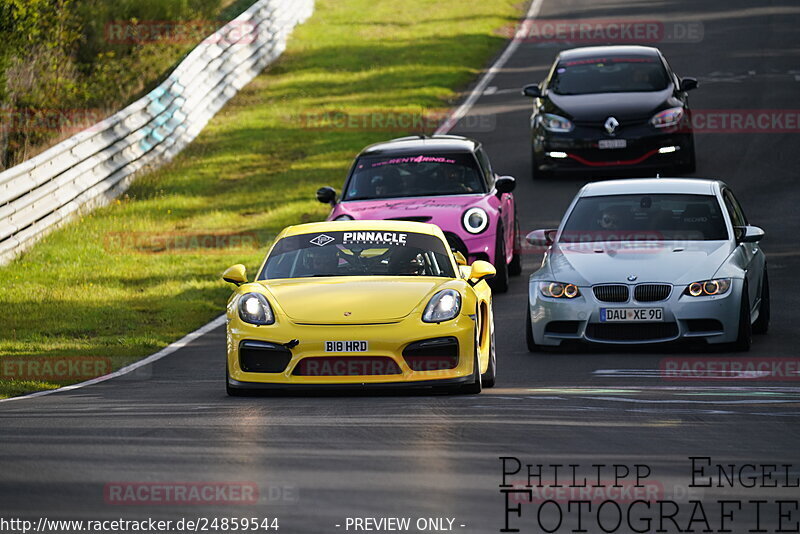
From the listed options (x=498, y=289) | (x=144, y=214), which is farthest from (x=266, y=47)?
(x=498, y=289)

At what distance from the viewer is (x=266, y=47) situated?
3525 cm

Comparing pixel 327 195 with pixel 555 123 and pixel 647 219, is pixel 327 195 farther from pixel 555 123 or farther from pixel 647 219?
pixel 555 123

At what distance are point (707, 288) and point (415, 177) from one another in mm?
5027

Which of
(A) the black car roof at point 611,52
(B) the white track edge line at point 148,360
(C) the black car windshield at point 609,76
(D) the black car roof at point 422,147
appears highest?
(A) the black car roof at point 611,52

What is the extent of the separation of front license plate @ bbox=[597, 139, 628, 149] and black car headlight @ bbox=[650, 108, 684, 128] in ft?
Answer: 1.77

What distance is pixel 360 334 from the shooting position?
35.9 ft

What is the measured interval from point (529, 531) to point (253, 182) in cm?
2027

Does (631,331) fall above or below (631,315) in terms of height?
below

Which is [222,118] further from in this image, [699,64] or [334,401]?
[334,401]

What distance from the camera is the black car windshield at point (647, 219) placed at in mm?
14711

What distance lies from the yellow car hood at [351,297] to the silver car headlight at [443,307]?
0.06 meters

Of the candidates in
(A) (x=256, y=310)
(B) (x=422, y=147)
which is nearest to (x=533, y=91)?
(B) (x=422, y=147)

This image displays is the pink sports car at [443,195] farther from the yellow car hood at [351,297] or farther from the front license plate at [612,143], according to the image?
the yellow car hood at [351,297]

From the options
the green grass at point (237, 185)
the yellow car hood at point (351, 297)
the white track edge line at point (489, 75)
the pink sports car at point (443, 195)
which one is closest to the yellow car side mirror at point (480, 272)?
the yellow car hood at point (351, 297)
